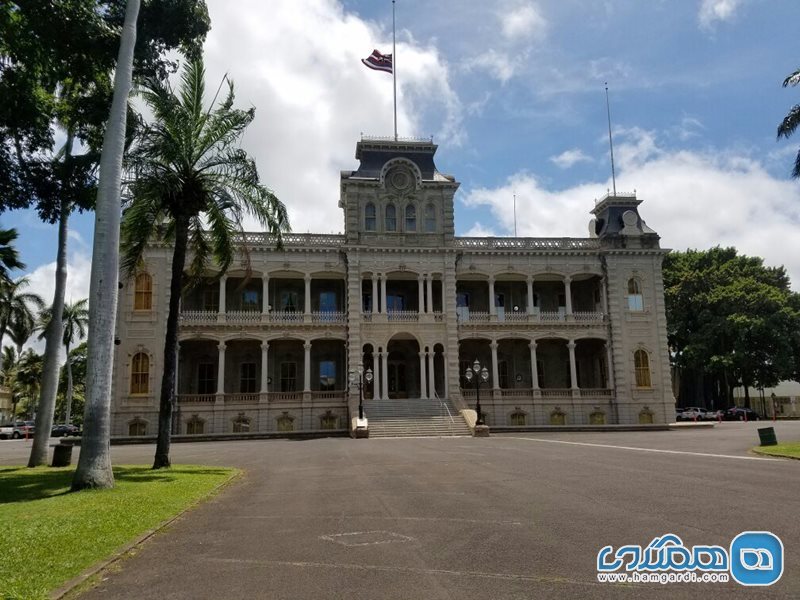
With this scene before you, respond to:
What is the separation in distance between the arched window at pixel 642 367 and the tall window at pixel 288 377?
71.2ft

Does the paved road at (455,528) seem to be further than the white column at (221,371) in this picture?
No

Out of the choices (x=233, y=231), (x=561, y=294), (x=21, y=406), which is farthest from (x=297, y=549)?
(x=21, y=406)

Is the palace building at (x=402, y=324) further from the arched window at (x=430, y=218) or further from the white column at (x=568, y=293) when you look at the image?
the white column at (x=568, y=293)

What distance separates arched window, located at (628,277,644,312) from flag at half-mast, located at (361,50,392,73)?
20.6 m

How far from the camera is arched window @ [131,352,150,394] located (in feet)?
121

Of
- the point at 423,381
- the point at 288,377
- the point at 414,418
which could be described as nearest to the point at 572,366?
the point at 423,381

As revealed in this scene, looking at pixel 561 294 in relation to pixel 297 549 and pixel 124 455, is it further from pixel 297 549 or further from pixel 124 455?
pixel 297 549

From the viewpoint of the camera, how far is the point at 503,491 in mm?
12180

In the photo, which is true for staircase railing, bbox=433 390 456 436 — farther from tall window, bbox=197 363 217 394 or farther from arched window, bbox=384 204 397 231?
tall window, bbox=197 363 217 394

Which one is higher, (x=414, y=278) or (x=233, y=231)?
(x=414, y=278)

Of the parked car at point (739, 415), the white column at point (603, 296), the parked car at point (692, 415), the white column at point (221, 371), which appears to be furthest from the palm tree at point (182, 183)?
the parked car at point (739, 415)

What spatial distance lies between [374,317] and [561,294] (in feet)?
44.9

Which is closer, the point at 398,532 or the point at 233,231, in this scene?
the point at 398,532

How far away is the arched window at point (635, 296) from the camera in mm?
42094
